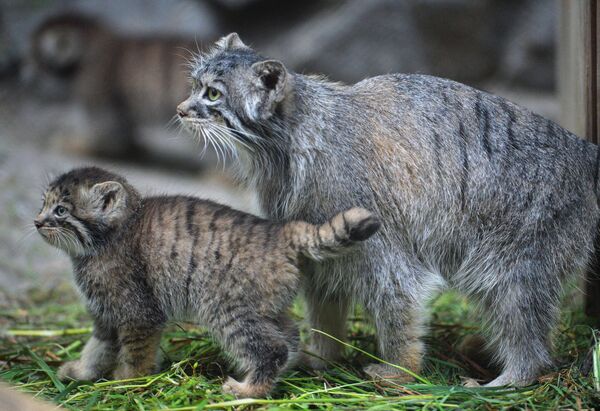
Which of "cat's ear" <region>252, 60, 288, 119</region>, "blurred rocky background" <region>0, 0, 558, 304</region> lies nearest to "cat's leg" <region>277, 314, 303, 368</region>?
"cat's ear" <region>252, 60, 288, 119</region>

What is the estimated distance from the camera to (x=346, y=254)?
488cm

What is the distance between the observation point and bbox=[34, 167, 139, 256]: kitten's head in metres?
4.92

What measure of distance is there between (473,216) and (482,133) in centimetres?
53

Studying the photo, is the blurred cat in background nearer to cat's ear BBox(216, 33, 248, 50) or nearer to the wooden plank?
cat's ear BBox(216, 33, 248, 50)

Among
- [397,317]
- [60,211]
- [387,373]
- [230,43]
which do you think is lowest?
[387,373]

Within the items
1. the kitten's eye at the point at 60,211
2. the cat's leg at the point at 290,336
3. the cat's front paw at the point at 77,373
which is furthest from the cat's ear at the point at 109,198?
the cat's leg at the point at 290,336

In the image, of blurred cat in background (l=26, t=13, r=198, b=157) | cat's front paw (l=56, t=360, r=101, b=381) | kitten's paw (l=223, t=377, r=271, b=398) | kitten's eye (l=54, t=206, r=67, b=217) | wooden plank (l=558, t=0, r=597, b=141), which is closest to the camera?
kitten's paw (l=223, t=377, r=271, b=398)

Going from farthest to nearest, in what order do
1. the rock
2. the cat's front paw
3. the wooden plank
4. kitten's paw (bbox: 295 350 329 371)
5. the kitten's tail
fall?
the rock
the wooden plank
kitten's paw (bbox: 295 350 329 371)
the cat's front paw
the kitten's tail

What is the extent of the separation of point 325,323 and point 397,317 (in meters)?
0.62

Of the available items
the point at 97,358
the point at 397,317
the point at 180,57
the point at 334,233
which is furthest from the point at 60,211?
the point at 180,57

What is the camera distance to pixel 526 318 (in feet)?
16.1

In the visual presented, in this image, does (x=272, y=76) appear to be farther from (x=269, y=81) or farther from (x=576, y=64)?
(x=576, y=64)

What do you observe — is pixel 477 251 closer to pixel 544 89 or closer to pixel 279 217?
pixel 279 217

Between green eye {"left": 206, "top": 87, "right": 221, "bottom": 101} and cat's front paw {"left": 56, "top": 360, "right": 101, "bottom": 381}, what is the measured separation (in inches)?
72.2
